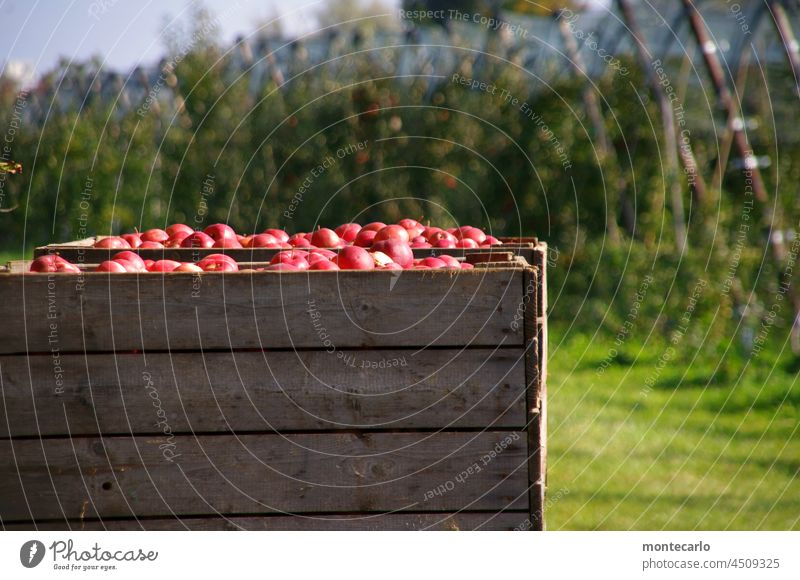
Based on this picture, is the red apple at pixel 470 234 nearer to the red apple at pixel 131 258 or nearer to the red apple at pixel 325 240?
the red apple at pixel 325 240

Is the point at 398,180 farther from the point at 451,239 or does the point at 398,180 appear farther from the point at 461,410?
the point at 461,410

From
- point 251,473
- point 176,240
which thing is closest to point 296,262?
point 251,473

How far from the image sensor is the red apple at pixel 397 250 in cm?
303

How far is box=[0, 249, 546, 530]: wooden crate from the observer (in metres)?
2.54

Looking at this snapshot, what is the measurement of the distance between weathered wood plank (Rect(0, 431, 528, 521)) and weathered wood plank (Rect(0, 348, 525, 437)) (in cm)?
A: 4

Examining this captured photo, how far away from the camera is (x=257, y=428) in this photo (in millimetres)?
2566

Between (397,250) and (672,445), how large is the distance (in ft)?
11.2

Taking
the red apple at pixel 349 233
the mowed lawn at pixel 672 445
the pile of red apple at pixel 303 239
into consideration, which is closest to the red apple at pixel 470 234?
the pile of red apple at pixel 303 239

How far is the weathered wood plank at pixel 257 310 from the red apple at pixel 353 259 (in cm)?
32

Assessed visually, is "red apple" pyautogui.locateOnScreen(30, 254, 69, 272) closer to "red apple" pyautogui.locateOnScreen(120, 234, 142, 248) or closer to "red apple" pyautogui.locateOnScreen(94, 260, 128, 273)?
"red apple" pyautogui.locateOnScreen(94, 260, 128, 273)

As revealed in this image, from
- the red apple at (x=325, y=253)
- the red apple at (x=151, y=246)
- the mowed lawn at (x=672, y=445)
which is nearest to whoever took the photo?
the red apple at (x=325, y=253)

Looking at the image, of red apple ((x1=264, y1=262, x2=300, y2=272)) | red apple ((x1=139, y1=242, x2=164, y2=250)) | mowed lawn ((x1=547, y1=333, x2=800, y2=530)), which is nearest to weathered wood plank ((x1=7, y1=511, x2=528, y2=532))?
red apple ((x1=264, y1=262, x2=300, y2=272))

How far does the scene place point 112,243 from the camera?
3.26 m

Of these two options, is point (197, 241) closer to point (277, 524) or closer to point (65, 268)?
point (65, 268)
